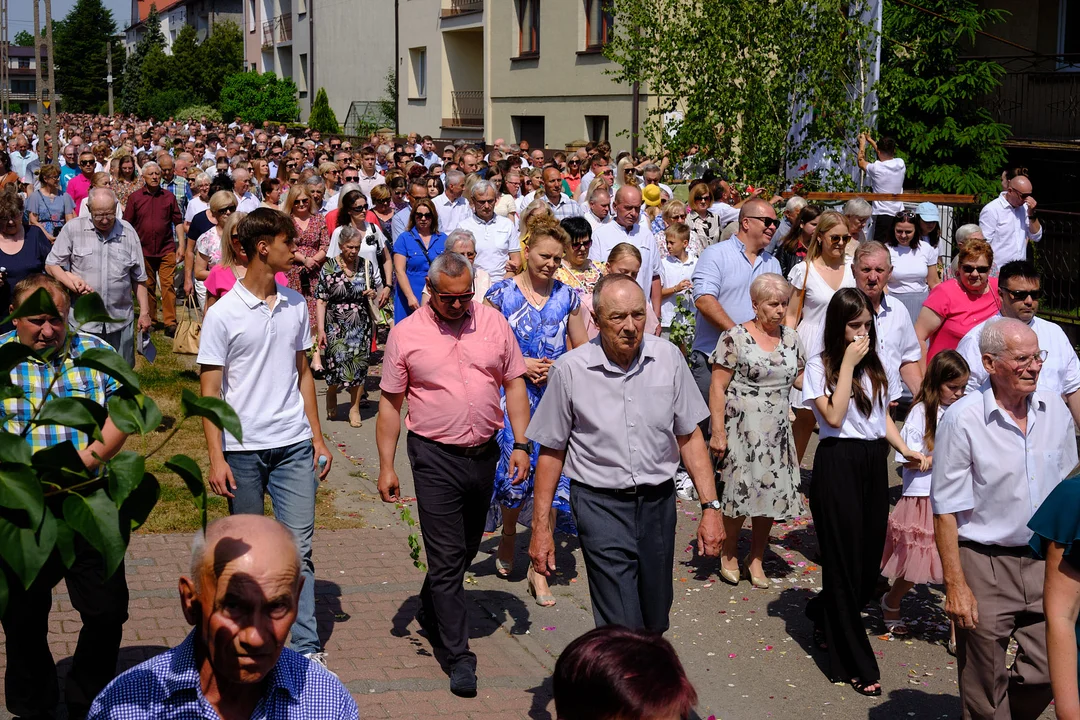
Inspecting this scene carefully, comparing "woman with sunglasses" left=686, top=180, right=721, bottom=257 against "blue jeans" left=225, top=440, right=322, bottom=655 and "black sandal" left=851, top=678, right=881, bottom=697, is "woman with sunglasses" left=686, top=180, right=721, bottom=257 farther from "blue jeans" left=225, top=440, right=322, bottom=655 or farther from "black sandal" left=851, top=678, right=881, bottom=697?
"blue jeans" left=225, top=440, right=322, bottom=655

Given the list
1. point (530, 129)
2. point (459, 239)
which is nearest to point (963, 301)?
point (459, 239)

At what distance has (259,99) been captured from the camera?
5647cm

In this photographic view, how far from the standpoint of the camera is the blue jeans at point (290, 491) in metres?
6.00

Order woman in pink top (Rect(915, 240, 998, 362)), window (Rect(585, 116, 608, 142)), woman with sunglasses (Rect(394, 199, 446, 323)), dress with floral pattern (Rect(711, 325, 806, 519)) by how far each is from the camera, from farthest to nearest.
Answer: window (Rect(585, 116, 608, 142)), woman with sunglasses (Rect(394, 199, 446, 323)), woman in pink top (Rect(915, 240, 998, 362)), dress with floral pattern (Rect(711, 325, 806, 519))

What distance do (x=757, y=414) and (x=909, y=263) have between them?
447cm

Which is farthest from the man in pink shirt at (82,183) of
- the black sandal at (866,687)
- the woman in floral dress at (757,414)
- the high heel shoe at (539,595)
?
the black sandal at (866,687)

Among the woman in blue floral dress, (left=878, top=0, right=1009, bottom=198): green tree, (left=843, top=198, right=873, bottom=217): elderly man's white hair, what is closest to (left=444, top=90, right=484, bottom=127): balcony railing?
(left=878, top=0, right=1009, bottom=198): green tree

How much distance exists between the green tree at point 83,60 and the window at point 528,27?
216ft

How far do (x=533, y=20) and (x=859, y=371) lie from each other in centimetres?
2976

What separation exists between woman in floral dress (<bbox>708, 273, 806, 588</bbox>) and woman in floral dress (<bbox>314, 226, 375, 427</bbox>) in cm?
505

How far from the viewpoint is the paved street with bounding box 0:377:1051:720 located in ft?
20.2

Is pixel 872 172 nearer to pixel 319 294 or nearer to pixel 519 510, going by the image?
pixel 319 294

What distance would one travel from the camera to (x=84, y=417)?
8.34ft

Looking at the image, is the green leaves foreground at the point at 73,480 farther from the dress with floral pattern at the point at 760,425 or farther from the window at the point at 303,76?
the window at the point at 303,76
